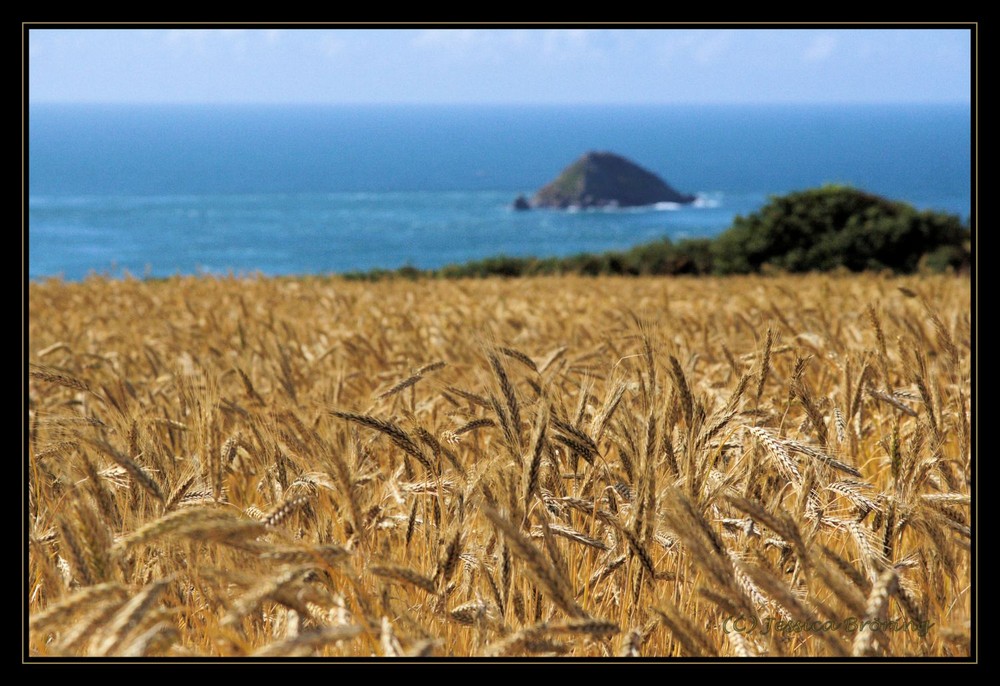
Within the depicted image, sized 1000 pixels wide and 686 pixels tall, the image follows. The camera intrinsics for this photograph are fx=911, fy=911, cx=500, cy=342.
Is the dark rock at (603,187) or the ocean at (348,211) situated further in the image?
the dark rock at (603,187)

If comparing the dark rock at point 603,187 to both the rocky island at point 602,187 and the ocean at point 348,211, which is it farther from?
the ocean at point 348,211

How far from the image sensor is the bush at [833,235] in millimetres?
26766

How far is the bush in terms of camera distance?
1054 inches

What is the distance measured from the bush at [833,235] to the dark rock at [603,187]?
95.5m

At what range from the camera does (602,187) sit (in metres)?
125

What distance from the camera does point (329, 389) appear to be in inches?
138

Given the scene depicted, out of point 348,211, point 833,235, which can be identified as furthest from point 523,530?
point 348,211

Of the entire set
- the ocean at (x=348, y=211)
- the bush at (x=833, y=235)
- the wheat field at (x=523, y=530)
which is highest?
the ocean at (x=348, y=211)

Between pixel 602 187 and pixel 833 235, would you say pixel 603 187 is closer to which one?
pixel 602 187

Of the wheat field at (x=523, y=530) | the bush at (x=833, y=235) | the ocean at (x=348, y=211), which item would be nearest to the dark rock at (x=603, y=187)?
the ocean at (x=348, y=211)

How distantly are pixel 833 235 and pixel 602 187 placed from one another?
9944 centimetres

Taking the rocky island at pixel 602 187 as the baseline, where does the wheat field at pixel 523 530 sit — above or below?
below

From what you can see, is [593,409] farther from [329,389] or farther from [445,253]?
[445,253]

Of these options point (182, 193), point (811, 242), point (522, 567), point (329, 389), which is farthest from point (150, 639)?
point (182, 193)
